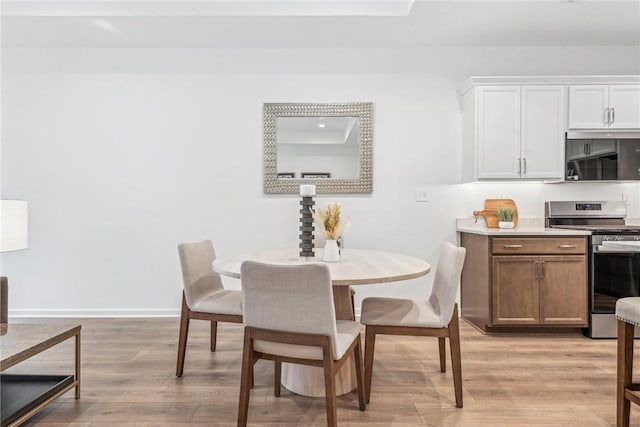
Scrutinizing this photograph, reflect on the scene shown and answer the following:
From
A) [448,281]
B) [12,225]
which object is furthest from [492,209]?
[12,225]

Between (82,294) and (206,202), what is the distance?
56.8 inches

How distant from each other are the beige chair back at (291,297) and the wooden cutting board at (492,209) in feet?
8.13

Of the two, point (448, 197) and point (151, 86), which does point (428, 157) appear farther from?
point (151, 86)

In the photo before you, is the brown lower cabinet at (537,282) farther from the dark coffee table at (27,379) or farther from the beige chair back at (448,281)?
the dark coffee table at (27,379)

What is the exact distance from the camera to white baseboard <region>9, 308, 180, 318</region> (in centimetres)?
353

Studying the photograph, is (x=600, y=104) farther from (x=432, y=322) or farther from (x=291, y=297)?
(x=291, y=297)

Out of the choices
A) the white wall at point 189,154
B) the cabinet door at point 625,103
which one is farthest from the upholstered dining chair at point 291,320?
the cabinet door at point 625,103

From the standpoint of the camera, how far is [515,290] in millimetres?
2967

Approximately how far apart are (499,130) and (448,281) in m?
1.89

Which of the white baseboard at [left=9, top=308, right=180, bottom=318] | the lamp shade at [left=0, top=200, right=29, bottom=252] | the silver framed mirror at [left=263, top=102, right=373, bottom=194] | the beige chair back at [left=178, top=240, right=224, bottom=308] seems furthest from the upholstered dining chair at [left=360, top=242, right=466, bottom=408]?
the white baseboard at [left=9, top=308, right=180, bottom=318]

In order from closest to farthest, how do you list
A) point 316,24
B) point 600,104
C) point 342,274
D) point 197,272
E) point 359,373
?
1. point 342,274
2. point 359,373
3. point 197,272
4. point 316,24
5. point 600,104

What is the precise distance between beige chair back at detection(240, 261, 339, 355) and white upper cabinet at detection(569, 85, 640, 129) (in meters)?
2.95

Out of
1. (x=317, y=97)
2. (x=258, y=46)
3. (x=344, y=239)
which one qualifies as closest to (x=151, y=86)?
(x=258, y=46)

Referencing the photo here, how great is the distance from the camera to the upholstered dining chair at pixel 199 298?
85.7 inches
